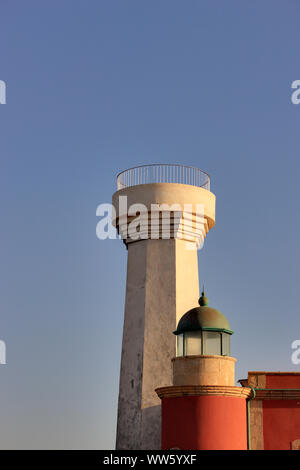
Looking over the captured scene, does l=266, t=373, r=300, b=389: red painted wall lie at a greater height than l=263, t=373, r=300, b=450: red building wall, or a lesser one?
greater

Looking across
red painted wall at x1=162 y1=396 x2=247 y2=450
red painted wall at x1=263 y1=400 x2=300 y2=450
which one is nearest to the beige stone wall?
red painted wall at x1=162 y1=396 x2=247 y2=450

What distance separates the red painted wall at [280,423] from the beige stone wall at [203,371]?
1.50 metres

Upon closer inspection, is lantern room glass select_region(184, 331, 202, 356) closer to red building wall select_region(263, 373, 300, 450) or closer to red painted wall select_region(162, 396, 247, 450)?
red painted wall select_region(162, 396, 247, 450)

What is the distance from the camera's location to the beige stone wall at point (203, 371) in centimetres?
2303

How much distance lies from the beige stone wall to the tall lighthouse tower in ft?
12.0

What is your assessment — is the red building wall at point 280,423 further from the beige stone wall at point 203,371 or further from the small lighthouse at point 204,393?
the beige stone wall at point 203,371

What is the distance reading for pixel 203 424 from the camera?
22172 millimetres

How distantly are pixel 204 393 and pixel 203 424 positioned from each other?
0.86m

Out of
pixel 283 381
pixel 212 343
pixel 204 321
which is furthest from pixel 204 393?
pixel 283 381

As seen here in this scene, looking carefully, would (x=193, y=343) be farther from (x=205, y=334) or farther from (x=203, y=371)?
(x=203, y=371)

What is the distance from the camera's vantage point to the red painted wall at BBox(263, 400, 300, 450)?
23.5 m
